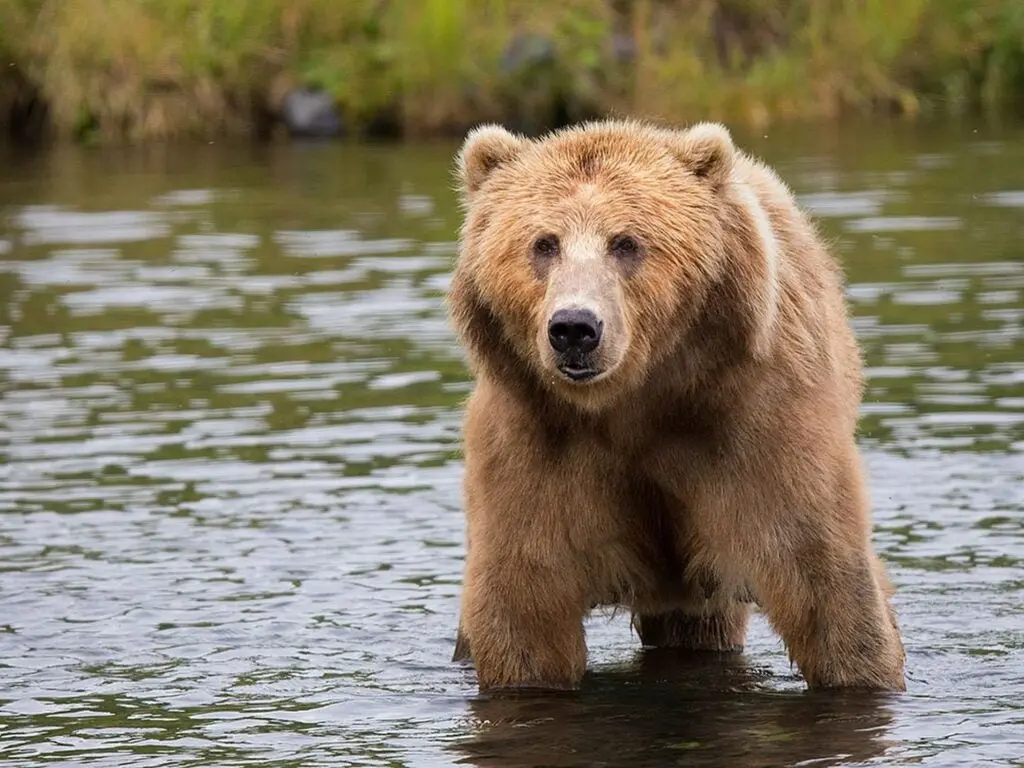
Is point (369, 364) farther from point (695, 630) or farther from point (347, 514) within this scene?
point (695, 630)

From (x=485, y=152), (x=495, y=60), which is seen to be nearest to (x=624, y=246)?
(x=485, y=152)

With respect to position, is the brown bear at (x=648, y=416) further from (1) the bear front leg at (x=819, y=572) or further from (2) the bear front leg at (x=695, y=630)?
(2) the bear front leg at (x=695, y=630)

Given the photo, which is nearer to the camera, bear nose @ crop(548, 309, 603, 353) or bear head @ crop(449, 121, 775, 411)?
bear nose @ crop(548, 309, 603, 353)

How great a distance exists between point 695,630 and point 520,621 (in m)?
1.55

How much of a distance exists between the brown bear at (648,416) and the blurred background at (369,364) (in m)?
0.41

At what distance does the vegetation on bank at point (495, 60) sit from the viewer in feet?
95.2

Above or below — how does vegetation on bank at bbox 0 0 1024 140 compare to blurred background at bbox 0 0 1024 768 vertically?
above

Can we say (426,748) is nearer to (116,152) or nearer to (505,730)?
(505,730)

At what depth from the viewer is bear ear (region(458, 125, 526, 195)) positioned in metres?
6.79

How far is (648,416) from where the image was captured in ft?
21.5

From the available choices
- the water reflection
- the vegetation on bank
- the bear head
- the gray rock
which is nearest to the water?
the water reflection

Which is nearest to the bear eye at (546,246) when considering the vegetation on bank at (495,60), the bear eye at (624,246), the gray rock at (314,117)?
the bear eye at (624,246)

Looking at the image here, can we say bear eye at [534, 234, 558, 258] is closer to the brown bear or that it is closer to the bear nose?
the brown bear

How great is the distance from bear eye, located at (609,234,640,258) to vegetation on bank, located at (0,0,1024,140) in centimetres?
2212
